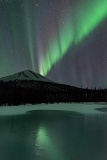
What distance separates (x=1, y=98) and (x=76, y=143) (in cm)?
7683

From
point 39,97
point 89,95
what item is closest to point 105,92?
point 89,95

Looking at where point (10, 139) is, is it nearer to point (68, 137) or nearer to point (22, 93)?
point (68, 137)

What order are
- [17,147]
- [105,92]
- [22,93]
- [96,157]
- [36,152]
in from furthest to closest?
[105,92] → [22,93] → [17,147] → [36,152] → [96,157]

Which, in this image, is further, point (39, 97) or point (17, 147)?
point (39, 97)

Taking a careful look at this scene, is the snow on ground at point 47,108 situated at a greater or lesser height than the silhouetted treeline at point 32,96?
lesser

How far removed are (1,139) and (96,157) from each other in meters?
6.94

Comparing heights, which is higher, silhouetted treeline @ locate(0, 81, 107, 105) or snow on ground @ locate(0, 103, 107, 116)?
silhouetted treeline @ locate(0, 81, 107, 105)

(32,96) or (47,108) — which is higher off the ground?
(32,96)

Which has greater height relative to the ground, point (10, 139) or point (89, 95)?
point (89, 95)

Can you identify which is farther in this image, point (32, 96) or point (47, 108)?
point (32, 96)

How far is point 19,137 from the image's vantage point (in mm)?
19406

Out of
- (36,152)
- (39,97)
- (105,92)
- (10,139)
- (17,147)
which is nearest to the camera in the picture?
(36,152)

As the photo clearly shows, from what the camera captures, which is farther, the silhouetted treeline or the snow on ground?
the silhouetted treeline

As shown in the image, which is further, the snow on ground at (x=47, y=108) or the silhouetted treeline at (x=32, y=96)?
the silhouetted treeline at (x=32, y=96)
